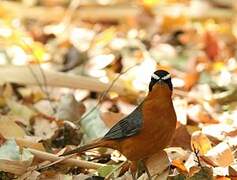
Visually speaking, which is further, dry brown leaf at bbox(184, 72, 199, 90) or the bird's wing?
dry brown leaf at bbox(184, 72, 199, 90)

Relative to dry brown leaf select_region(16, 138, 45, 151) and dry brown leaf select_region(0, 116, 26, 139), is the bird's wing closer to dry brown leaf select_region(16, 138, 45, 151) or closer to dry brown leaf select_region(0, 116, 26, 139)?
dry brown leaf select_region(16, 138, 45, 151)

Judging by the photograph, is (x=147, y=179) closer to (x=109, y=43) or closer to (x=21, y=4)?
(x=109, y=43)

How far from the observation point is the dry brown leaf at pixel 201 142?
3.43 m

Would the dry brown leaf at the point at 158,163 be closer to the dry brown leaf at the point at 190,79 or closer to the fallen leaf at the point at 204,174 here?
the fallen leaf at the point at 204,174

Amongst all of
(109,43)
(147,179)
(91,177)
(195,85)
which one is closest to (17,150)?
(91,177)

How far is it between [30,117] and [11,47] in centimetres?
109

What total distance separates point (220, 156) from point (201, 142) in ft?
0.60

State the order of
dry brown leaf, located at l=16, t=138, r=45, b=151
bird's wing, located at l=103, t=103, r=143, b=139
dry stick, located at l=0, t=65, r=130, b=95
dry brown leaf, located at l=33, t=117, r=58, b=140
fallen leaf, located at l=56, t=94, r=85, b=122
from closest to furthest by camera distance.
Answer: bird's wing, located at l=103, t=103, r=143, b=139 → dry brown leaf, located at l=16, t=138, r=45, b=151 → dry brown leaf, located at l=33, t=117, r=58, b=140 → fallen leaf, located at l=56, t=94, r=85, b=122 → dry stick, located at l=0, t=65, r=130, b=95

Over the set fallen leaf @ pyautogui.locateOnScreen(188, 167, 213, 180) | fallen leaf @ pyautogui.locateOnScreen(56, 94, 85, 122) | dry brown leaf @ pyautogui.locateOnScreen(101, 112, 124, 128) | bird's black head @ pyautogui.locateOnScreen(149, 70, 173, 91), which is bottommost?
fallen leaf @ pyautogui.locateOnScreen(56, 94, 85, 122)

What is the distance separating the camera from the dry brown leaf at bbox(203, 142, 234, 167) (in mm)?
3270

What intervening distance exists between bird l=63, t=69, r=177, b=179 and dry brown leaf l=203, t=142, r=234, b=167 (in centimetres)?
22

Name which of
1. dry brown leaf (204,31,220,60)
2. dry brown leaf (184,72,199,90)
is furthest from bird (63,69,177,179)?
dry brown leaf (204,31,220,60)

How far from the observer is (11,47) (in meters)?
5.04

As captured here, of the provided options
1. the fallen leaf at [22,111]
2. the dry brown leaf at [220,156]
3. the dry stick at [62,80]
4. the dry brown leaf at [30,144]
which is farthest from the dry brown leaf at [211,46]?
the dry brown leaf at [30,144]
